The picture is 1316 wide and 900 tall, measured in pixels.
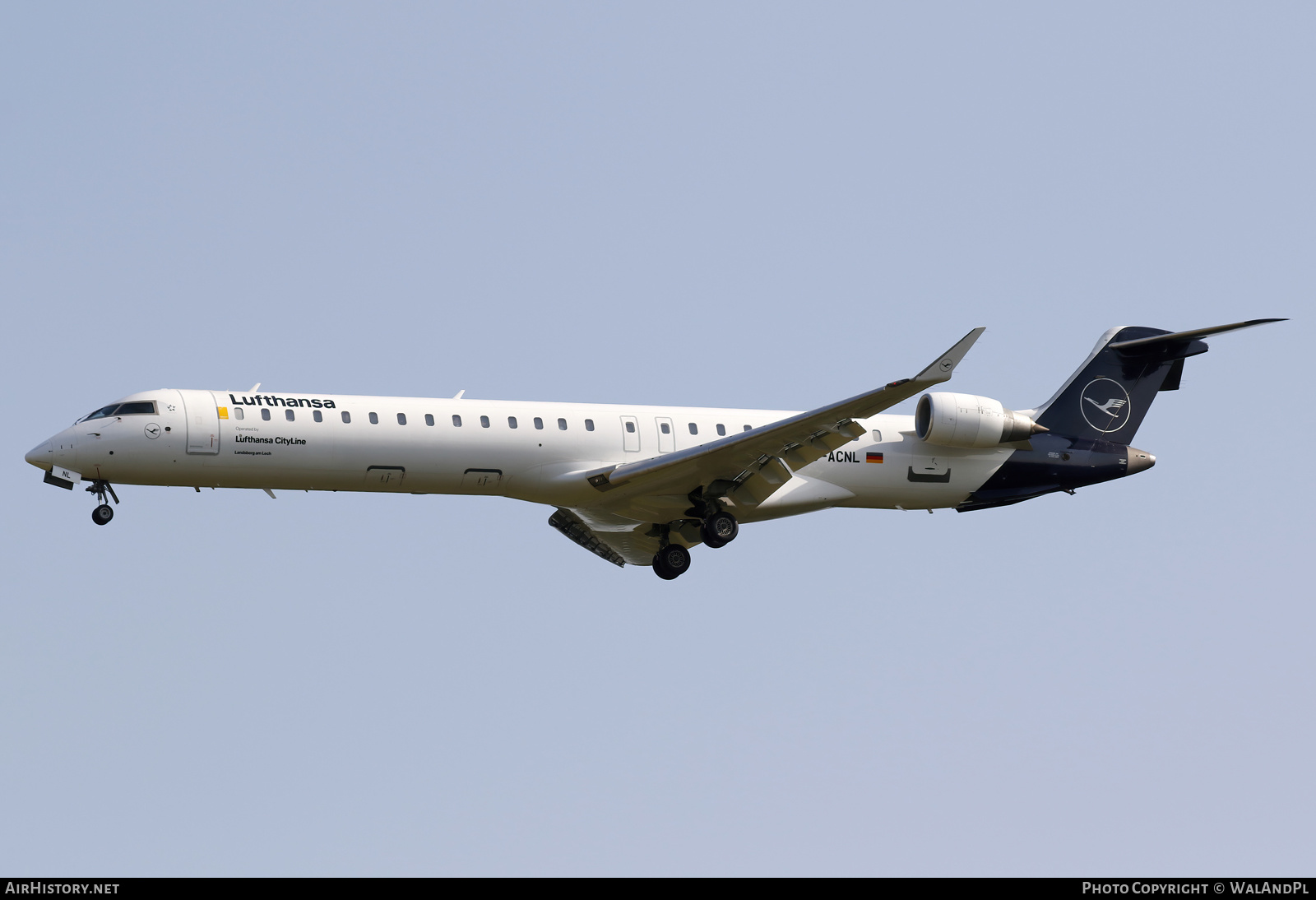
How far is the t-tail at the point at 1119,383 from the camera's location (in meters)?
30.4

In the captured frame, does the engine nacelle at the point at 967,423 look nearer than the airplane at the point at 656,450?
No

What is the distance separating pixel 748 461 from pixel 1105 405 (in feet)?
27.2

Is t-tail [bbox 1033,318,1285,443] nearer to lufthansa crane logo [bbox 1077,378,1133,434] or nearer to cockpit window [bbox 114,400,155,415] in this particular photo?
lufthansa crane logo [bbox 1077,378,1133,434]

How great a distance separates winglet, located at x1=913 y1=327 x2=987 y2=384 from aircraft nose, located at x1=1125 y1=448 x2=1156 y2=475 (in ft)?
28.6

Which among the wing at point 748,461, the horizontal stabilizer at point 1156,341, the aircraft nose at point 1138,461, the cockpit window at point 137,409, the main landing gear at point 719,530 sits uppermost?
the horizontal stabilizer at point 1156,341

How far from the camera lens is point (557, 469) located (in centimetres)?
2670

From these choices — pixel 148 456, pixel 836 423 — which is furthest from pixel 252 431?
pixel 836 423

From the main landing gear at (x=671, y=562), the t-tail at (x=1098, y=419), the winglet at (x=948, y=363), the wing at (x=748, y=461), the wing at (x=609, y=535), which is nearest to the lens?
the winglet at (x=948, y=363)

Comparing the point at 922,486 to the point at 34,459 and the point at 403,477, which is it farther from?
the point at 34,459

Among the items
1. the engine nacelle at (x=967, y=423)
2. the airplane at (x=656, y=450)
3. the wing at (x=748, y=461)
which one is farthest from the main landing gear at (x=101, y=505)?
the engine nacelle at (x=967, y=423)

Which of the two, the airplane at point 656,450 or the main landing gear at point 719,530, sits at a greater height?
the airplane at point 656,450

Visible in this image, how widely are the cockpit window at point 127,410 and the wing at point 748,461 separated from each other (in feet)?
23.9

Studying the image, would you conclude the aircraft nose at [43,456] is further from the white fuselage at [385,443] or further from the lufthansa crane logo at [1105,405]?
the lufthansa crane logo at [1105,405]
